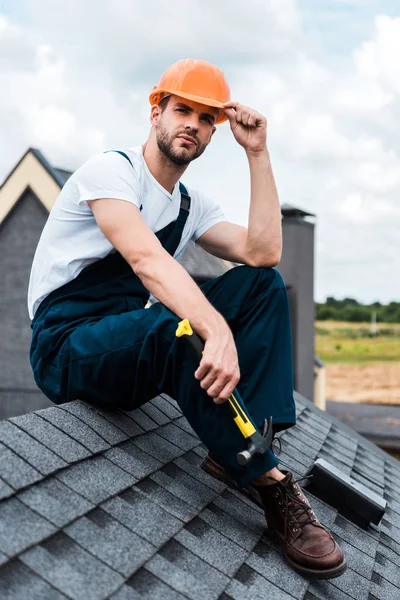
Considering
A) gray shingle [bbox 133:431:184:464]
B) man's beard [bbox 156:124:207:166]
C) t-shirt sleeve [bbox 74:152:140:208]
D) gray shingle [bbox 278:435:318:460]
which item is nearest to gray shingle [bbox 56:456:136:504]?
gray shingle [bbox 133:431:184:464]

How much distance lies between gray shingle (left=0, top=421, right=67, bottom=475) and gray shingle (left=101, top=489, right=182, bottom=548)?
0.71 ft

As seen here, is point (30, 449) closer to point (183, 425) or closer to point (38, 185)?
point (183, 425)

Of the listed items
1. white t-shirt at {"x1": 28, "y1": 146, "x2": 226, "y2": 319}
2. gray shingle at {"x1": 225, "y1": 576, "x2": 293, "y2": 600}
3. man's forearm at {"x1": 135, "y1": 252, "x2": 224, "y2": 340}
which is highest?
→ white t-shirt at {"x1": 28, "y1": 146, "x2": 226, "y2": 319}

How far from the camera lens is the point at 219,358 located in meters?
2.28

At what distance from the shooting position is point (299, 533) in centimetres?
251

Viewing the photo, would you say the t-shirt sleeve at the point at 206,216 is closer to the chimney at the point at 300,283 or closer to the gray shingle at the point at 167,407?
the gray shingle at the point at 167,407

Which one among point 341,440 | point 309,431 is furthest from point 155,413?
point 341,440

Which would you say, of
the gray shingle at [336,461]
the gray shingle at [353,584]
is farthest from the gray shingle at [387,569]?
the gray shingle at [336,461]

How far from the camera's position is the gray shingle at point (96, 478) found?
7.20 ft

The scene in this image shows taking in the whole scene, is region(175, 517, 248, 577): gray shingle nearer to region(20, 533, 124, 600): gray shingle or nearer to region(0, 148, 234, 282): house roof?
region(20, 533, 124, 600): gray shingle

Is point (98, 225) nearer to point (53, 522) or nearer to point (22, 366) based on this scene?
point (53, 522)

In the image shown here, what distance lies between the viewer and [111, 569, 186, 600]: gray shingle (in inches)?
71.3

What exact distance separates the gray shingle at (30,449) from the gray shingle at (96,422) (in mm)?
338

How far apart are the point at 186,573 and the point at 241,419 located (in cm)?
54
